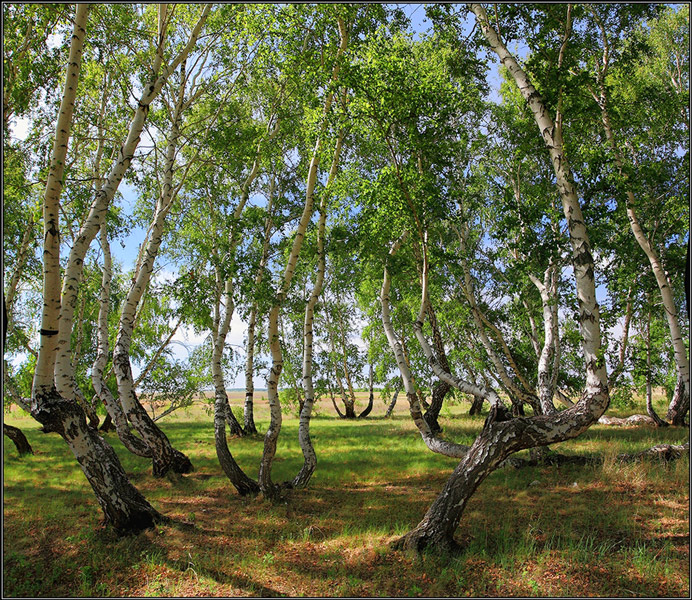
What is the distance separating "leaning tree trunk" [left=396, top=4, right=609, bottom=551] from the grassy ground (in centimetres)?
48

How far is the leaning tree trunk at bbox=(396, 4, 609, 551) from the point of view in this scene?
682cm

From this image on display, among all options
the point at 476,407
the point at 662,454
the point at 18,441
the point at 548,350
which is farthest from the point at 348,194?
the point at 476,407

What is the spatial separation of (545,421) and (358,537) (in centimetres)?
360

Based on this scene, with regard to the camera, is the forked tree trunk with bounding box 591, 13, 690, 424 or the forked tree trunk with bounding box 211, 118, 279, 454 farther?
the forked tree trunk with bounding box 591, 13, 690, 424

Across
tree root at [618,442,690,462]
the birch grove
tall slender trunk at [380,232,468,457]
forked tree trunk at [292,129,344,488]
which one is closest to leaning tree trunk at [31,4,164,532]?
the birch grove

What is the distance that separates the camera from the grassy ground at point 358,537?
Answer: 607 centimetres

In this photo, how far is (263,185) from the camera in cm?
1789

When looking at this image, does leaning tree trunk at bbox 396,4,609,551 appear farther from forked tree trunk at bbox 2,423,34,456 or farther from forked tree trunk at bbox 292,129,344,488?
forked tree trunk at bbox 2,423,34,456

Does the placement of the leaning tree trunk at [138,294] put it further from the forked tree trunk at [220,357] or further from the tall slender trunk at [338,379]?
the tall slender trunk at [338,379]

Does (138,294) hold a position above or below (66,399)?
above

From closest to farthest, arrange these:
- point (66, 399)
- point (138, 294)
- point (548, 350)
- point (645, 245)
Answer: point (66, 399) → point (138, 294) → point (645, 245) → point (548, 350)

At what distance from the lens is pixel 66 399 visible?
23.9 ft

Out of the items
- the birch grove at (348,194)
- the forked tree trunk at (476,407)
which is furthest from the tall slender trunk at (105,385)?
the forked tree trunk at (476,407)

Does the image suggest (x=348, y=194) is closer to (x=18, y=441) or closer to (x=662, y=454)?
(x=662, y=454)
